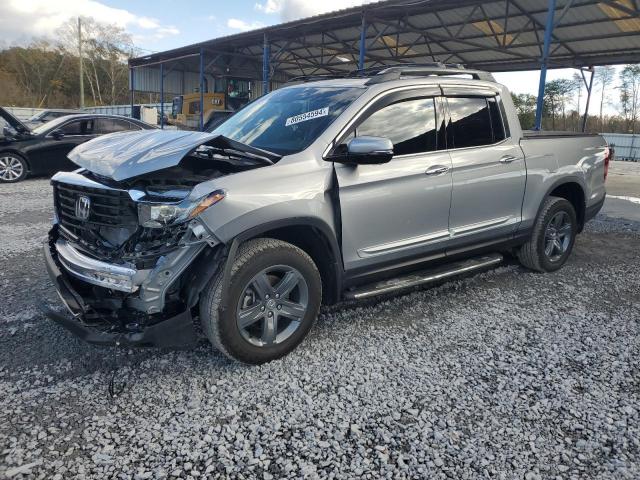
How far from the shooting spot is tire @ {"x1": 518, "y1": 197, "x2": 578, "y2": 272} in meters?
4.89

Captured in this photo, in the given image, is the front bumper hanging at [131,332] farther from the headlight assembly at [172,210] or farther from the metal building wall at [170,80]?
the metal building wall at [170,80]

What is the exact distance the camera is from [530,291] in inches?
183

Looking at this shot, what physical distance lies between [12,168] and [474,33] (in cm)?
1575

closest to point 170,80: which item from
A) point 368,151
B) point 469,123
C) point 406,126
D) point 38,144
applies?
point 38,144

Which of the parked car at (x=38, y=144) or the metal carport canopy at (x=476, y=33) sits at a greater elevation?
the metal carport canopy at (x=476, y=33)

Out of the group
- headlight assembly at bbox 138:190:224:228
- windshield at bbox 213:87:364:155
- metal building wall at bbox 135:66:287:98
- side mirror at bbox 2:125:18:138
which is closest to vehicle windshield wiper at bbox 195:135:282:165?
windshield at bbox 213:87:364:155

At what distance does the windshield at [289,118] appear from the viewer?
3.48 metres

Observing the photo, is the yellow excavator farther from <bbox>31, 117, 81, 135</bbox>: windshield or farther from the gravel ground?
the gravel ground

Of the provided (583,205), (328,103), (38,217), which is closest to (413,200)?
(328,103)

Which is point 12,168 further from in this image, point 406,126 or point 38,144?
point 406,126

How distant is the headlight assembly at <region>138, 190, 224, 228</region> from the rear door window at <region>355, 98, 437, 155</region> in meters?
1.26

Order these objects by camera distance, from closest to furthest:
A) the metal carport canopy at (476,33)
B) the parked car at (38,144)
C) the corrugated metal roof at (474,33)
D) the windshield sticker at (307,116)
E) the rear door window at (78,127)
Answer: the windshield sticker at (307,116) < the parked car at (38,144) < the rear door window at (78,127) < the metal carport canopy at (476,33) < the corrugated metal roof at (474,33)

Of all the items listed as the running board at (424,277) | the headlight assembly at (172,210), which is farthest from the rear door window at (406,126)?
the headlight assembly at (172,210)

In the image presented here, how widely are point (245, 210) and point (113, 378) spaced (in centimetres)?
128
